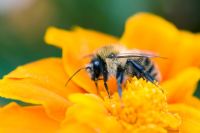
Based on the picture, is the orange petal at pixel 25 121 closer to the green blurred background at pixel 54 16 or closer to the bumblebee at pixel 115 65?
the bumblebee at pixel 115 65

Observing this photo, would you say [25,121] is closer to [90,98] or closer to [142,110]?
[90,98]

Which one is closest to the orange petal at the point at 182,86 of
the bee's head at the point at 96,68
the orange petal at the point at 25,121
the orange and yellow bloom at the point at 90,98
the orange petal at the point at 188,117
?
the orange and yellow bloom at the point at 90,98

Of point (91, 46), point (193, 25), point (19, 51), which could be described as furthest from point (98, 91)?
point (193, 25)

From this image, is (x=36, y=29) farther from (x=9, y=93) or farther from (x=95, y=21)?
(x=9, y=93)

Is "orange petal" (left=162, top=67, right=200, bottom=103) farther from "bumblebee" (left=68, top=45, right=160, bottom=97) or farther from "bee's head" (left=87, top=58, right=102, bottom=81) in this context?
"bee's head" (left=87, top=58, right=102, bottom=81)

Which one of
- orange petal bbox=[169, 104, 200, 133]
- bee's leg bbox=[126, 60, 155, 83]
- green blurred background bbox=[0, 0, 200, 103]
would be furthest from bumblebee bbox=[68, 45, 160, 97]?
green blurred background bbox=[0, 0, 200, 103]

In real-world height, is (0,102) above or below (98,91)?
below

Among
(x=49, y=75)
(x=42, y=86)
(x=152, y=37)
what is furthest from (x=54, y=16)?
(x=42, y=86)
